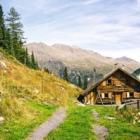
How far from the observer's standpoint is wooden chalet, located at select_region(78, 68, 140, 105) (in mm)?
89250


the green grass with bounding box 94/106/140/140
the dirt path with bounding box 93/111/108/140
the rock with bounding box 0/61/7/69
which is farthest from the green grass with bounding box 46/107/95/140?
the rock with bounding box 0/61/7/69

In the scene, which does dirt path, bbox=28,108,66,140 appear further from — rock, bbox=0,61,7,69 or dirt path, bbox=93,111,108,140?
rock, bbox=0,61,7,69

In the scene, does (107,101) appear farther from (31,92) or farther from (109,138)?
(109,138)

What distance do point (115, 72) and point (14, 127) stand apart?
6234 centimetres

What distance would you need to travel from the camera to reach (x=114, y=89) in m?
90.6

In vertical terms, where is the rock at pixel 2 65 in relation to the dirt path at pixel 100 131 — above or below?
above

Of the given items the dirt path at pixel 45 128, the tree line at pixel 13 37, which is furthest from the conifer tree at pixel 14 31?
the dirt path at pixel 45 128

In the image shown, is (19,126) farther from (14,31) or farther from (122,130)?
(14,31)

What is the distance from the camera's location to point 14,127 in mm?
28109

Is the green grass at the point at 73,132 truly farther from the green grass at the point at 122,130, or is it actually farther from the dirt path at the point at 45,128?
the green grass at the point at 122,130

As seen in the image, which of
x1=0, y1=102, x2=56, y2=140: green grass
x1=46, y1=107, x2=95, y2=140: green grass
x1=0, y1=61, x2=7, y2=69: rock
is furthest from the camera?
x1=0, y1=61, x2=7, y2=69: rock

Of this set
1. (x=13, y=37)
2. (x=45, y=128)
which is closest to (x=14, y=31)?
(x=13, y=37)

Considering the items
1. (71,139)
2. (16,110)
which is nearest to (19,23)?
(16,110)

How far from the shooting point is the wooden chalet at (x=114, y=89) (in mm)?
89250
